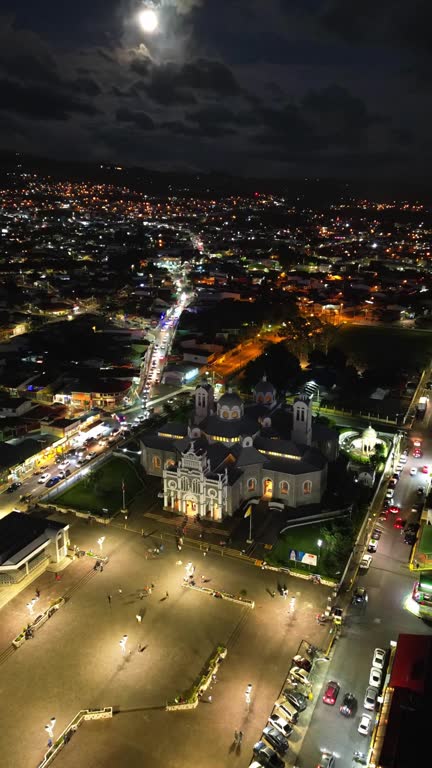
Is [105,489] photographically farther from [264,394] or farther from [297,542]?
[264,394]

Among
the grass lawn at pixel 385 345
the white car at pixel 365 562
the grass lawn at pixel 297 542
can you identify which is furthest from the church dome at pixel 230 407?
the grass lawn at pixel 385 345

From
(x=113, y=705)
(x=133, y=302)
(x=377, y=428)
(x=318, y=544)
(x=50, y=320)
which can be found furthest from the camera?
(x=133, y=302)

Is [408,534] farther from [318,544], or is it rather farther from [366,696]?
[366,696]

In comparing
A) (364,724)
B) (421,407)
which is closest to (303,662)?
(364,724)

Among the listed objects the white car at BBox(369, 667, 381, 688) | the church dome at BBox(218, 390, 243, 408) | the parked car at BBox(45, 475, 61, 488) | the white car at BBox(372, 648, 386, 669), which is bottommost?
the white car at BBox(369, 667, 381, 688)

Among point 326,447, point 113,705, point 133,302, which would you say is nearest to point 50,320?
point 133,302

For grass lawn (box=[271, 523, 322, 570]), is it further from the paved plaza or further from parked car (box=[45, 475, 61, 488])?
parked car (box=[45, 475, 61, 488])

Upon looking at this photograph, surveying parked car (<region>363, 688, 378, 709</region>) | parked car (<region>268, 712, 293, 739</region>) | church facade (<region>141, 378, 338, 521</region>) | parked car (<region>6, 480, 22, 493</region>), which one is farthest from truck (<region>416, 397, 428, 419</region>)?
parked car (<region>268, 712, 293, 739</region>)
